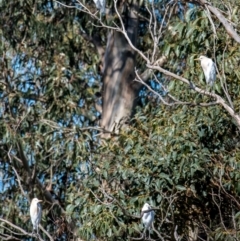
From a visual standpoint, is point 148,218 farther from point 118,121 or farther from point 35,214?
point 118,121

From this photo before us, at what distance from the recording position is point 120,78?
1033cm

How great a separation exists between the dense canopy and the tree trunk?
0.01 metres

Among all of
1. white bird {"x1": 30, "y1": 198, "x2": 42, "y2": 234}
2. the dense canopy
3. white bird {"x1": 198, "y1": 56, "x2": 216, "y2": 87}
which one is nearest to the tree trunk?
the dense canopy

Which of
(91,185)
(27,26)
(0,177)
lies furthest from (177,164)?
(27,26)

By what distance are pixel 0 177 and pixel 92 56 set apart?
1902 mm

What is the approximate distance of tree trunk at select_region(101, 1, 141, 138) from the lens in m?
10.2

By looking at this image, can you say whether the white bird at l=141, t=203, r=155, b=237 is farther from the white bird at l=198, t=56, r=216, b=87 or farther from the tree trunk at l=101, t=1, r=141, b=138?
the tree trunk at l=101, t=1, r=141, b=138

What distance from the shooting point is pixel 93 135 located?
9414 mm

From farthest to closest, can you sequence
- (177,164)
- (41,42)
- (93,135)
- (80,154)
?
1. (41,42)
2. (93,135)
3. (80,154)
4. (177,164)

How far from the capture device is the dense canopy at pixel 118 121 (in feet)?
23.1

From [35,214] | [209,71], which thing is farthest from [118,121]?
[209,71]

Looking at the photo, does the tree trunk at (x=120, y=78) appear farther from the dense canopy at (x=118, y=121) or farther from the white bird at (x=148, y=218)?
the white bird at (x=148, y=218)

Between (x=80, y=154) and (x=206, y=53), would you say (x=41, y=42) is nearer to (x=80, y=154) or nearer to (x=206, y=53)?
(x=80, y=154)

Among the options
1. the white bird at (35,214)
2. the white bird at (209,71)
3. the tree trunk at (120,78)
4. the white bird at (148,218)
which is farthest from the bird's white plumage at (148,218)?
the tree trunk at (120,78)
